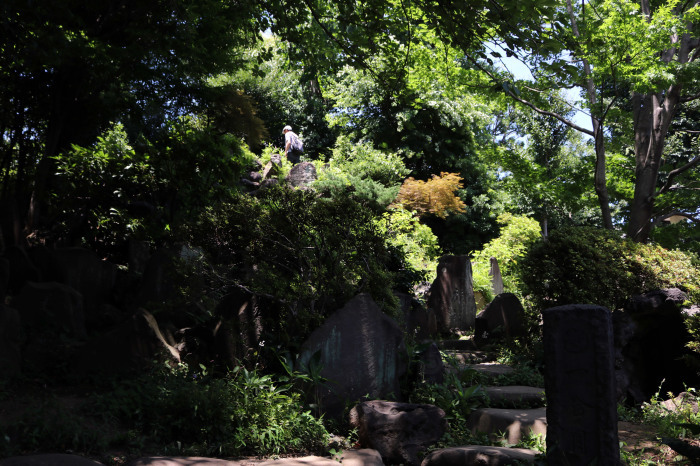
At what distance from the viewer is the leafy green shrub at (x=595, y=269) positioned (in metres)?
9.05

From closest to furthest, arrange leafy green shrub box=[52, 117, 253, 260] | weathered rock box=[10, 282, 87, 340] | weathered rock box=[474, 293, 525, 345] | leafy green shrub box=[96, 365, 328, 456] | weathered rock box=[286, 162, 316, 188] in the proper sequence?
leafy green shrub box=[96, 365, 328, 456], weathered rock box=[10, 282, 87, 340], leafy green shrub box=[52, 117, 253, 260], weathered rock box=[474, 293, 525, 345], weathered rock box=[286, 162, 316, 188]

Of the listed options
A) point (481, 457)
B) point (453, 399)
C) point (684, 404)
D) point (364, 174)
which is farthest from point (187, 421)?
point (364, 174)

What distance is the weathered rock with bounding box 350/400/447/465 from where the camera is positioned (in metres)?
5.58

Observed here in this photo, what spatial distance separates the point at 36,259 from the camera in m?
9.12

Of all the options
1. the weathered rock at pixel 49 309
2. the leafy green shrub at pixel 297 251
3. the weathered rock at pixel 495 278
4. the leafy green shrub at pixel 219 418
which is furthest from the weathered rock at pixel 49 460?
the weathered rock at pixel 495 278

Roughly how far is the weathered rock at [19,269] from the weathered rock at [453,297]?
823 centimetres

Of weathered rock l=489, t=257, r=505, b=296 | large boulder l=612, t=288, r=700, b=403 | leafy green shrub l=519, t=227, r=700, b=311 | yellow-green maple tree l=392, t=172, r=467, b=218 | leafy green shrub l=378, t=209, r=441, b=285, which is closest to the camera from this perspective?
large boulder l=612, t=288, r=700, b=403

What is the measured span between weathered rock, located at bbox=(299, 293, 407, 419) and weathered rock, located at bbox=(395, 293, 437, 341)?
3148mm

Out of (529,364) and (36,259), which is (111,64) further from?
(529,364)

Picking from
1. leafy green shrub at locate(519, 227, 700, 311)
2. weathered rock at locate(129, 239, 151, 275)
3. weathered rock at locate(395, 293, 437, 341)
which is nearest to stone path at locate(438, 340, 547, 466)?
weathered rock at locate(395, 293, 437, 341)

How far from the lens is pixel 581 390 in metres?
4.70

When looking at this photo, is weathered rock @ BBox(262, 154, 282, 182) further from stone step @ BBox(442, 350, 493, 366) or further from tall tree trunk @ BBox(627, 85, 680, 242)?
tall tree trunk @ BBox(627, 85, 680, 242)

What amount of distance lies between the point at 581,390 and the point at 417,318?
6497mm

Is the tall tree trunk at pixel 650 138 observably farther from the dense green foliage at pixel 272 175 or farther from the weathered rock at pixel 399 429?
the weathered rock at pixel 399 429
